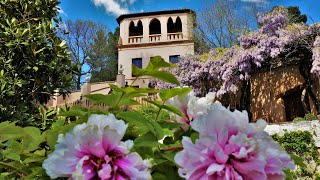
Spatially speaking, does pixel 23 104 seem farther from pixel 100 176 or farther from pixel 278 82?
pixel 278 82

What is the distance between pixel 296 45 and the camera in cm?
1020

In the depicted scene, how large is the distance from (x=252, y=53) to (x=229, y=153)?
10845mm

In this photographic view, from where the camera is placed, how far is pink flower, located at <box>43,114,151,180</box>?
1.69ft

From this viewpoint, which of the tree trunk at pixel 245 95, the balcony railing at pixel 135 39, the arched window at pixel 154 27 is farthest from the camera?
the arched window at pixel 154 27

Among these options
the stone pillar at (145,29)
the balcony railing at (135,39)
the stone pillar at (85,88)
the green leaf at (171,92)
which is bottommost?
the green leaf at (171,92)

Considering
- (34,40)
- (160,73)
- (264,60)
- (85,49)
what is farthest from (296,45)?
(85,49)

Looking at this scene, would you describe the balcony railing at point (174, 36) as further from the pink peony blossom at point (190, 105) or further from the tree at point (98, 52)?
the pink peony blossom at point (190, 105)

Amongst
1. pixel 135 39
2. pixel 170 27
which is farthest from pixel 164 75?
pixel 170 27

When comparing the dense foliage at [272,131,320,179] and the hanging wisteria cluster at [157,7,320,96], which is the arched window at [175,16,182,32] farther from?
the dense foliage at [272,131,320,179]

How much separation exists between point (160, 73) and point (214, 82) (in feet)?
39.8

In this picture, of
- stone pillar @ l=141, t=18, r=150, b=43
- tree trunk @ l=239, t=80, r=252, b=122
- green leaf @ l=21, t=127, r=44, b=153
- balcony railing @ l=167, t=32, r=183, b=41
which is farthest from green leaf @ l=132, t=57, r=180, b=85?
stone pillar @ l=141, t=18, r=150, b=43

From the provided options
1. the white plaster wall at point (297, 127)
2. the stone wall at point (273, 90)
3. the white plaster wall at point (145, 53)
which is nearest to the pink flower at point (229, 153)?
the white plaster wall at point (297, 127)

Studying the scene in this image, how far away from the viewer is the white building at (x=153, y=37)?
2097 cm

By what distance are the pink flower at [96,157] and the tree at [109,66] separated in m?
25.9
